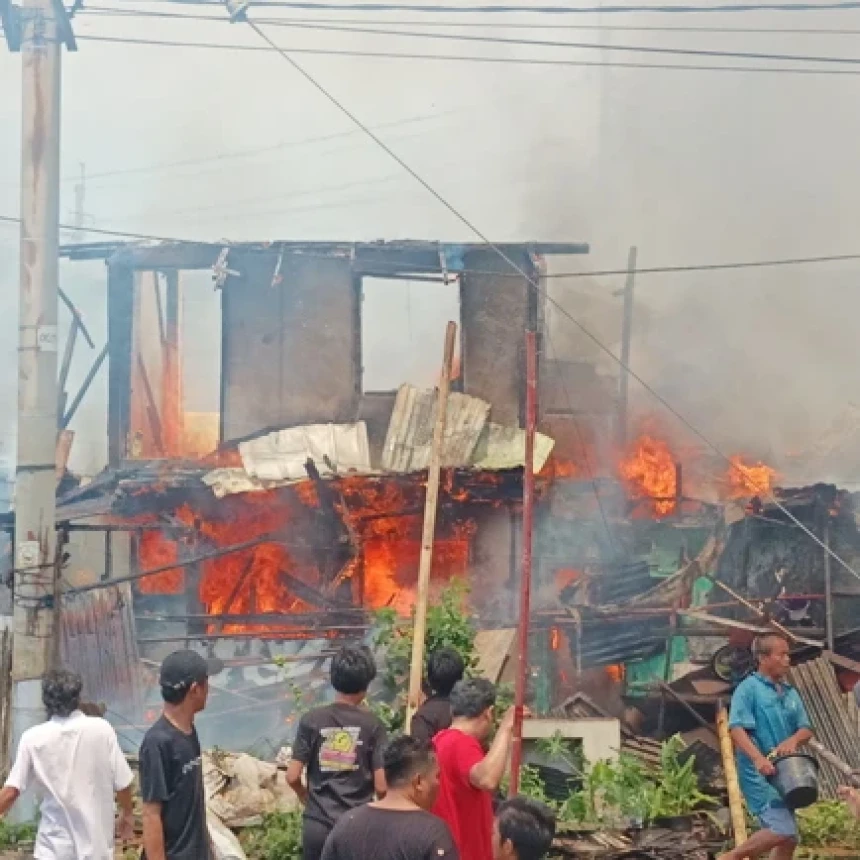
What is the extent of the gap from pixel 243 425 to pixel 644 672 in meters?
8.33

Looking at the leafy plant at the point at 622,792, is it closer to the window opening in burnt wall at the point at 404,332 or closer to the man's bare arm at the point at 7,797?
the man's bare arm at the point at 7,797

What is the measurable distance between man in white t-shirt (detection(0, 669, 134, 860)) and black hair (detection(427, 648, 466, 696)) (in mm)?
1521

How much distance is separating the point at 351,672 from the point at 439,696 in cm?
66

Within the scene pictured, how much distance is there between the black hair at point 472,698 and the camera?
4711mm

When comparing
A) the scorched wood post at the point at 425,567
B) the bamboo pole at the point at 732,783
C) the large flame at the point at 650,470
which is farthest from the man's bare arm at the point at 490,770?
the large flame at the point at 650,470

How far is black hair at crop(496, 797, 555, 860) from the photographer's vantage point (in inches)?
139

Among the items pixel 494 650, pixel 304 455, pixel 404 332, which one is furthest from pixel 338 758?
pixel 404 332

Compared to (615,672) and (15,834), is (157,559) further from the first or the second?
(15,834)

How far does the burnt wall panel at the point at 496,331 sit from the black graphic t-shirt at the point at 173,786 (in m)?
13.2

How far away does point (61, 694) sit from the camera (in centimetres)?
500

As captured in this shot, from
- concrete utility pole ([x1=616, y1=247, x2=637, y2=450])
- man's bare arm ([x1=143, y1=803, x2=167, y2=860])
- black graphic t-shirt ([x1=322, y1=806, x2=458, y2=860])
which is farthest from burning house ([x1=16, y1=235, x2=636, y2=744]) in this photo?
black graphic t-shirt ([x1=322, y1=806, x2=458, y2=860])

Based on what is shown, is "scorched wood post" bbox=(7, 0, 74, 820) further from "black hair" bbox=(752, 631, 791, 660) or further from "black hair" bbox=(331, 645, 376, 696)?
"black hair" bbox=(752, 631, 791, 660)

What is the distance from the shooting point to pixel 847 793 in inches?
209

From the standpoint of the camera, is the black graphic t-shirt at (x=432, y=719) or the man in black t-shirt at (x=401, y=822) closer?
the man in black t-shirt at (x=401, y=822)
